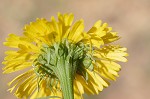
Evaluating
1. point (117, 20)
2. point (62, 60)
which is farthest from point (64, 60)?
point (117, 20)

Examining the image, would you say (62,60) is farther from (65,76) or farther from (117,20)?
(117,20)

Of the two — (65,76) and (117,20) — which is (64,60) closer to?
(65,76)

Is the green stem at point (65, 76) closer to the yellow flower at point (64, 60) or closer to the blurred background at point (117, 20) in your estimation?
the yellow flower at point (64, 60)

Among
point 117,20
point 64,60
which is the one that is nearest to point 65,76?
point 64,60

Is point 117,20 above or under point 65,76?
above

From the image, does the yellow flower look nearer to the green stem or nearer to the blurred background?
the green stem

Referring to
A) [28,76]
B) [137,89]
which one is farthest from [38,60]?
[137,89]

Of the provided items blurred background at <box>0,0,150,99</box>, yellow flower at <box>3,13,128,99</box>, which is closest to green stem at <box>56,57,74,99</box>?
yellow flower at <box>3,13,128,99</box>

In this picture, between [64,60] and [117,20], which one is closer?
[64,60]

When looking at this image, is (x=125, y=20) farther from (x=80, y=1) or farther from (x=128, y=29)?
(x=80, y=1)
